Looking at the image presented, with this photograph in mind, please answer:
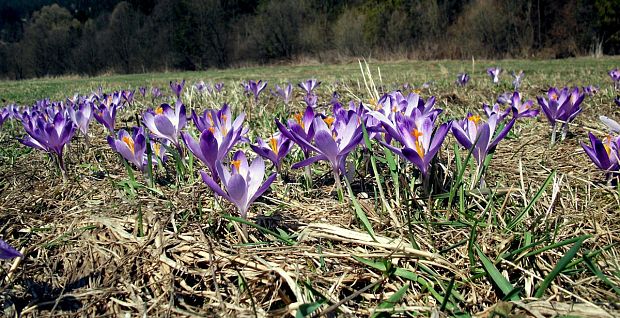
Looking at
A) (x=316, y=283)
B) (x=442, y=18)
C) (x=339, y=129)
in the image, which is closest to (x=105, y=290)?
(x=316, y=283)

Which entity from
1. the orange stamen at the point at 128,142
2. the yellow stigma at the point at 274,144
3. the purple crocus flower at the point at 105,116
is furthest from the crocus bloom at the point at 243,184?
the purple crocus flower at the point at 105,116

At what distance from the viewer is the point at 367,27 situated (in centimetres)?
2364

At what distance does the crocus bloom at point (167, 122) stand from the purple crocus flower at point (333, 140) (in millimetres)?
532

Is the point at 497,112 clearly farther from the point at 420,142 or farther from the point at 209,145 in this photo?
the point at 209,145

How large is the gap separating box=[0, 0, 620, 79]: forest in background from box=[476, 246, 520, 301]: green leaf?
18.0 meters

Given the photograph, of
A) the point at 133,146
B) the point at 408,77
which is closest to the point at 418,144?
the point at 133,146

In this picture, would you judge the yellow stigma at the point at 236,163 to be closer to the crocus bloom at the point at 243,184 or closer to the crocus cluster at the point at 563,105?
the crocus bloom at the point at 243,184

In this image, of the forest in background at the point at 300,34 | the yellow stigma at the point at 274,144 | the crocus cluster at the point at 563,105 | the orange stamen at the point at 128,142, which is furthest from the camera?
the forest in background at the point at 300,34

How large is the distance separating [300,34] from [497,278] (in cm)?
2811

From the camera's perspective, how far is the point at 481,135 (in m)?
1.22

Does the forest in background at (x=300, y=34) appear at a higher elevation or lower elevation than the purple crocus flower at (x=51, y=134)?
higher

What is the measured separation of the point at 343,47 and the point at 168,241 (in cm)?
2329

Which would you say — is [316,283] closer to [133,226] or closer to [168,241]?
[168,241]

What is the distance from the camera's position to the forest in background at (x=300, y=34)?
61.6 ft
